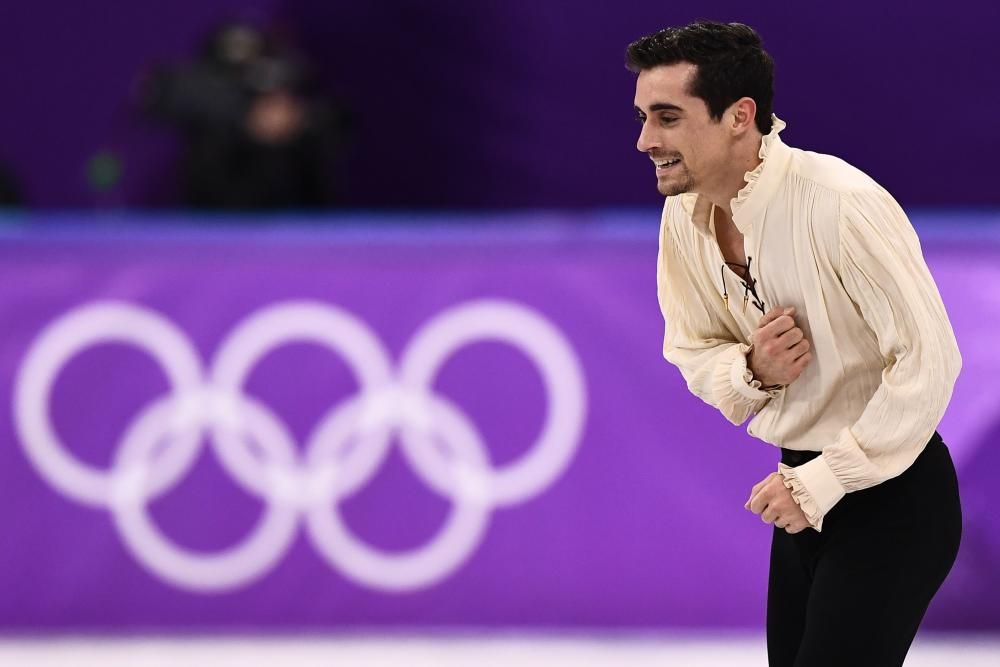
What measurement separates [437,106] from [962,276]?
367 cm

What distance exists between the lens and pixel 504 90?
8039 millimetres

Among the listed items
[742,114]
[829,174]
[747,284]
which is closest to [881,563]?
[747,284]

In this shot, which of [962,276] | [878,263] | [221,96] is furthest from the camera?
→ [221,96]

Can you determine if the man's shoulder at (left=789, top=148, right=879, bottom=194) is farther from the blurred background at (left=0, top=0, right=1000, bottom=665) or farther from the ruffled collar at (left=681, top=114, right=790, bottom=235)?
the blurred background at (left=0, top=0, right=1000, bottom=665)

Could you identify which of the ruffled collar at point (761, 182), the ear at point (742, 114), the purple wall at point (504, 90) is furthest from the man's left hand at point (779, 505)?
the purple wall at point (504, 90)

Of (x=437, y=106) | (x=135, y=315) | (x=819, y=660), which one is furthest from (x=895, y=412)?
(x=437, y=106)

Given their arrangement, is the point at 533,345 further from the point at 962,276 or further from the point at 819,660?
the point at 819,660

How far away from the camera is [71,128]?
28.2ft

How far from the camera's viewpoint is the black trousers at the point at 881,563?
2.66 meters

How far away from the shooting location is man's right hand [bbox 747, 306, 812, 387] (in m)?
2.72

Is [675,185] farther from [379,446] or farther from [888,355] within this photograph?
[379,446]

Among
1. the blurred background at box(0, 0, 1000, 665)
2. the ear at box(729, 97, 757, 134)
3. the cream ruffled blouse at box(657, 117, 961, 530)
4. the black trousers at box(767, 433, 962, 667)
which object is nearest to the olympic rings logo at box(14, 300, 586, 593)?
the blurred background at box(0, 0, 1000, 665)

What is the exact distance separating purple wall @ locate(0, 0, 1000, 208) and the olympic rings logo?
279 centimetres

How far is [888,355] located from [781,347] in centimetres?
19
